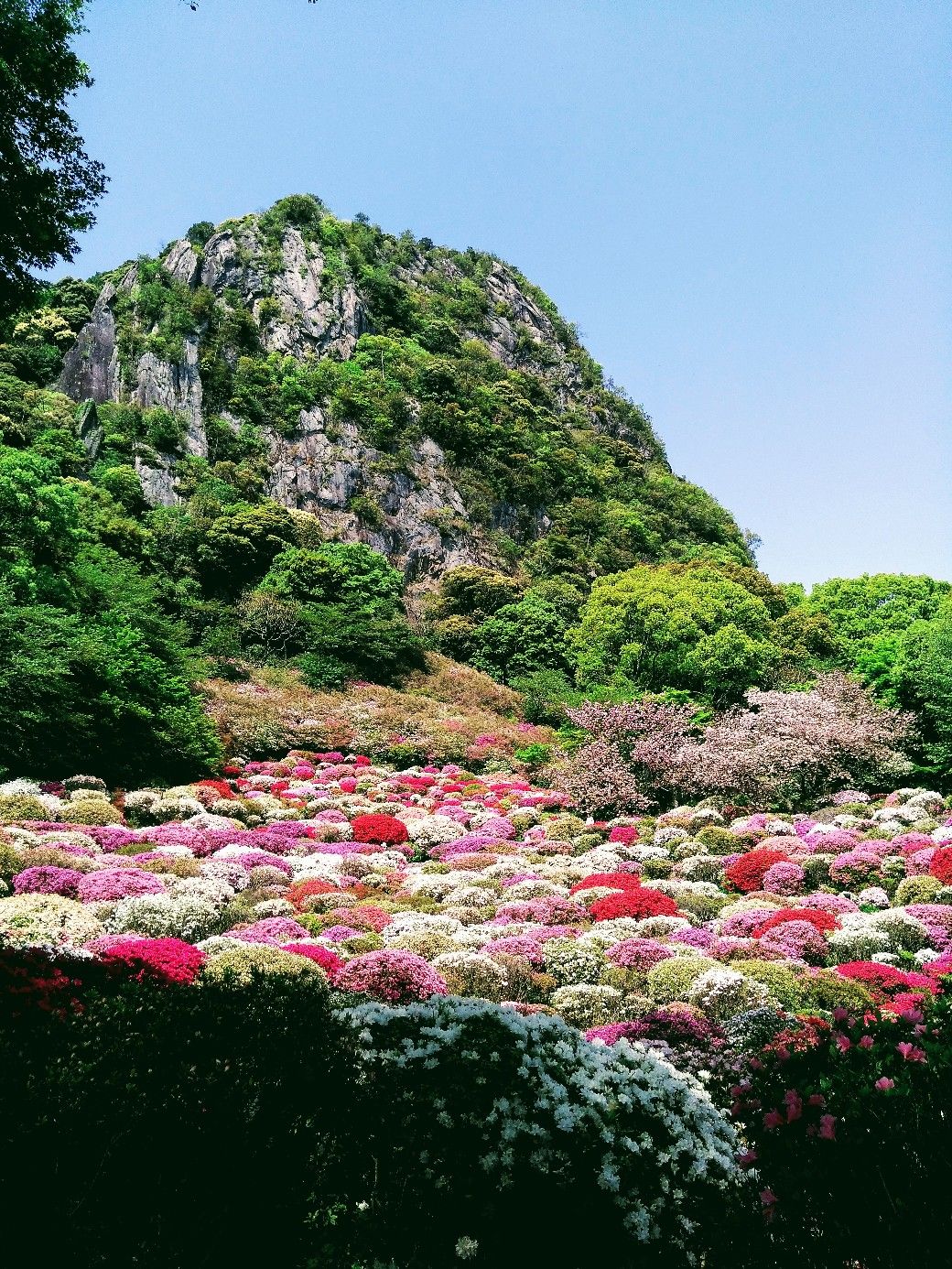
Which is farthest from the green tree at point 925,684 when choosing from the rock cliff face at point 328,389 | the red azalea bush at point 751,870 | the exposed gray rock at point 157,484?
the exposed gray rock at point 157,484

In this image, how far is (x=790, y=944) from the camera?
9523 mm

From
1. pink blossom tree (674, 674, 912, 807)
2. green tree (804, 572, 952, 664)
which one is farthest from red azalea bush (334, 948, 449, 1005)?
green tree (804, 572, 952, 664)

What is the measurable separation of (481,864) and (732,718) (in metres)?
13.2

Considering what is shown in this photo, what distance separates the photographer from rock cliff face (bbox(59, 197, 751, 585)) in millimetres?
55781

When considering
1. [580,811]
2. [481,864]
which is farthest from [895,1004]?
[580,811]

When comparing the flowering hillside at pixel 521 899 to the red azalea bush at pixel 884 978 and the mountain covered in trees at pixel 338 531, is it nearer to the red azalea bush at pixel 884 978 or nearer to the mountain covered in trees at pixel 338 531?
the red azalea bush at pixel 884 978

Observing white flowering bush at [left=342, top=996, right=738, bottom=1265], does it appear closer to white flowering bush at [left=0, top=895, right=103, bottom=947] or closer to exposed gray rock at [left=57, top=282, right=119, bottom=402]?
white flowering bush at [left=0, top=895, right=103, bottom=947]

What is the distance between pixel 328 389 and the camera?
6141cm

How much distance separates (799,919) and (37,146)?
43.3ft

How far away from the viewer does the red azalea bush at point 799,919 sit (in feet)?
33.3

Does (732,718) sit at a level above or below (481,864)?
above

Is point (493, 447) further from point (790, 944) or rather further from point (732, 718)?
point (790, 944)

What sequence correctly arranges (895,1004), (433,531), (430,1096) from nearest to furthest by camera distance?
1. (430,1096)
2. (895,1004)
3. (433,531)

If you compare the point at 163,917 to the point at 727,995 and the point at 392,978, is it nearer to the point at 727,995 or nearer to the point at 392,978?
the point at 392,978
